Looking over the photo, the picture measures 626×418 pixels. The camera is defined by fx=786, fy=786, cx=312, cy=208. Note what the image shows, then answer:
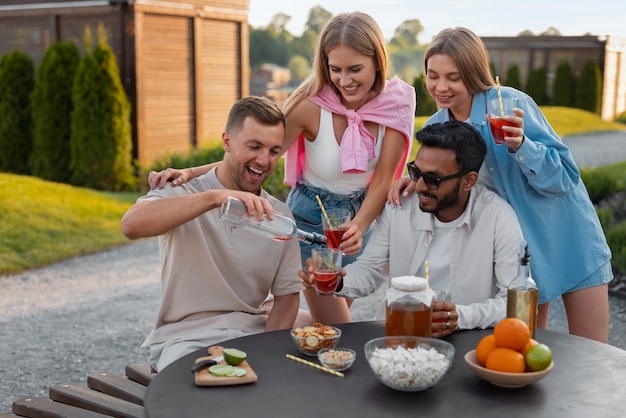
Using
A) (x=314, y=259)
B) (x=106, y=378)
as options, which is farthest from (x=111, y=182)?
(x=314, y=259)

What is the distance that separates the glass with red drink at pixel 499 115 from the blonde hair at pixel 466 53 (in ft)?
0.74

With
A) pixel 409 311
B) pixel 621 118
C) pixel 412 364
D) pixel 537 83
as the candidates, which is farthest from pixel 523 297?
pixel 621 118

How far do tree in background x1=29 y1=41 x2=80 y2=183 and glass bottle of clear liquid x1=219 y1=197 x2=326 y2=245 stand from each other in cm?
976

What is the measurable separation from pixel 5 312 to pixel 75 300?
1.88 feet

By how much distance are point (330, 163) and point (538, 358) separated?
164 centimetres

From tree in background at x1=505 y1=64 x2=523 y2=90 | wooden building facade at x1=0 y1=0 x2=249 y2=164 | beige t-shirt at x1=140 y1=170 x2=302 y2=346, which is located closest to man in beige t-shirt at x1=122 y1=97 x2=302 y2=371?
beige t-shirt at x1=140 y1=170 x2=302 y2=346

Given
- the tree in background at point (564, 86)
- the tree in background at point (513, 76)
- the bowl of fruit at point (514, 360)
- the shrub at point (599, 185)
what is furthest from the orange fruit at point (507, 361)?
the tree in background at point (564, 86)

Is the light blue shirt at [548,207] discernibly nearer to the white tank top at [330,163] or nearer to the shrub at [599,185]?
the white tank top at [330,163]

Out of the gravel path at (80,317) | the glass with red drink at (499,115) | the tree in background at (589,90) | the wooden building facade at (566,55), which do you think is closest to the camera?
the glass with red drink at (499,115)

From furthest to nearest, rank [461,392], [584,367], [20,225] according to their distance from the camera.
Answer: [20,225] → [584,367] → [461,392]

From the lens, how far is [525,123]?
3232mm

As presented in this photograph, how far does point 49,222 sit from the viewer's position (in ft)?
28.9

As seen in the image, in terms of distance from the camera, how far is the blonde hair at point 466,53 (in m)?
3.20

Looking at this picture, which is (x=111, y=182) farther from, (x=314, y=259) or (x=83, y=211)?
(x=314, y=259)
